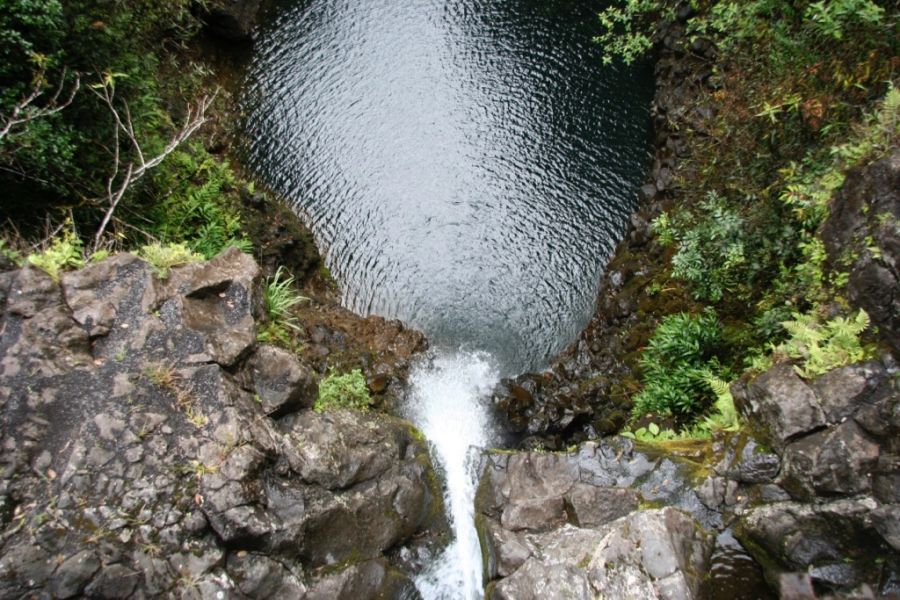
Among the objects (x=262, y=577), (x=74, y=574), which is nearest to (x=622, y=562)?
(x=262, y=577)

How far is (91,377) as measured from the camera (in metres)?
7.79

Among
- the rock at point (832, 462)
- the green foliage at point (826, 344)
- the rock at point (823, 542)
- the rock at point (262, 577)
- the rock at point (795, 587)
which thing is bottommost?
the rock at point (262, 577)

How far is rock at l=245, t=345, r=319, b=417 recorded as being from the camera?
888cm

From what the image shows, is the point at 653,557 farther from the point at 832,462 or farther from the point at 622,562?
the point at 832,462

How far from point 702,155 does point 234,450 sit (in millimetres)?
11584

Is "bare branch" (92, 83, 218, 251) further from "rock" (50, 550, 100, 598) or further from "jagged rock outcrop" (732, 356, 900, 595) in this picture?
"jagged rock outcrop" (732, 356, 900, 595)

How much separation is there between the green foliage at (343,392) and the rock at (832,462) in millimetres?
7187

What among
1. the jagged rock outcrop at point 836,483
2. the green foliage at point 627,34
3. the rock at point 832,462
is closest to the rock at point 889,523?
the jagged rock outcrop at point 836,483

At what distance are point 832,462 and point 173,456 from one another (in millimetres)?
9012

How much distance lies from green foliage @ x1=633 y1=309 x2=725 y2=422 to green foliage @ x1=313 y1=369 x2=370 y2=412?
5814mm

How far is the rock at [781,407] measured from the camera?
25.5 ft

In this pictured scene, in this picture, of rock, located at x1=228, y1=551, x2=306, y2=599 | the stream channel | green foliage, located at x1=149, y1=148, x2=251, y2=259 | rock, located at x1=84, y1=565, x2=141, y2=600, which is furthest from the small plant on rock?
rock, located at x1=84, y1=565, x2=141, y2=600

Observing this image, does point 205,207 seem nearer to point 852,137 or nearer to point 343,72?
point 343,72

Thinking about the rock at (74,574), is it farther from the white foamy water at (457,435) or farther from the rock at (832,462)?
the rock at (832,462)
